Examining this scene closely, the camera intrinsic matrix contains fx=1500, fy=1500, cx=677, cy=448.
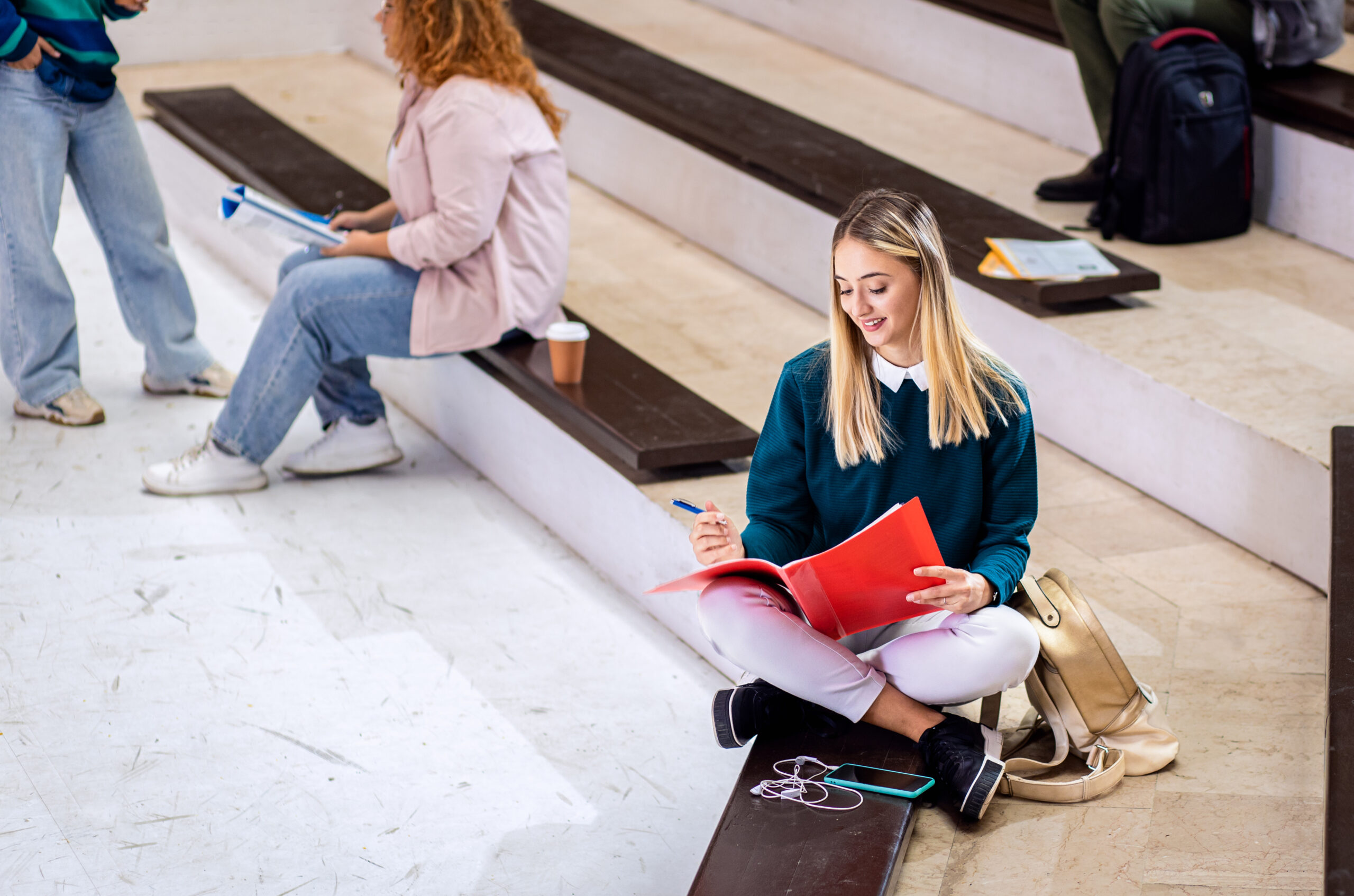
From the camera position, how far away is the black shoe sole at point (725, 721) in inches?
91.4

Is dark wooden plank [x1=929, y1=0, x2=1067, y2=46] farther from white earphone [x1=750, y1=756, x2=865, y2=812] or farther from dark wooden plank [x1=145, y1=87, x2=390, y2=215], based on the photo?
white earphone [x1=750, y1=756, x2=865, y2=812]

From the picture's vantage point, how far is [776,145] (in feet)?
14.6

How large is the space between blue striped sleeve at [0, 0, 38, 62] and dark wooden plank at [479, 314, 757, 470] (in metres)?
1.25

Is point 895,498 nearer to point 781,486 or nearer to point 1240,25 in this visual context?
point 781,486

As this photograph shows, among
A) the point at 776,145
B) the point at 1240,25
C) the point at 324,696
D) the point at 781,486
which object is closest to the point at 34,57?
the point at 324,696

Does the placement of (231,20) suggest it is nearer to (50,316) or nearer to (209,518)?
(50,316)

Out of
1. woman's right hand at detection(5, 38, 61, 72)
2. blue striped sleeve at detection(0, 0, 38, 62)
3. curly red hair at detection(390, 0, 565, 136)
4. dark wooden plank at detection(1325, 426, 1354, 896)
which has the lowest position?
dark wooden plank at detection(1325, 426, 1354, 896)

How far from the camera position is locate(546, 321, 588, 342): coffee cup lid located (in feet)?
10.7

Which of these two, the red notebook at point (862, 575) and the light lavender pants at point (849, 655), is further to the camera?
the light lavender pants at point (849, 655)

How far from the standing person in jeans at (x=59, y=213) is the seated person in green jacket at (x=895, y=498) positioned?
216cm

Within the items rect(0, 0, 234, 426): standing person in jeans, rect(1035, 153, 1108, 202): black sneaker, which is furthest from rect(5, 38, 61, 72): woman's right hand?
rect(1035, 153, 1108, 202): black sneaker

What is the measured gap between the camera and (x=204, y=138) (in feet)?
16.5

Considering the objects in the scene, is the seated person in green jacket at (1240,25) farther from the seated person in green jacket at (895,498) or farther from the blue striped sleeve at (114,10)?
the blue striped sleeve at (114,10)

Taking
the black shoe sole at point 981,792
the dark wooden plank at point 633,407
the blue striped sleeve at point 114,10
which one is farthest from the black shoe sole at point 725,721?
the blue striped sleeve at point 114,10
